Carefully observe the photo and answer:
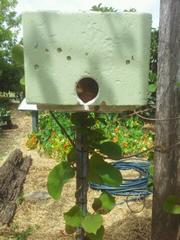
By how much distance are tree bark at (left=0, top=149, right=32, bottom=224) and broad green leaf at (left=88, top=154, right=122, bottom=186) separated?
1.53 meters

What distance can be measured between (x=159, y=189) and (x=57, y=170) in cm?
69

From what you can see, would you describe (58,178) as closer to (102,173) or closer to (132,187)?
(102,173)

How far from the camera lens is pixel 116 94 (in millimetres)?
1864

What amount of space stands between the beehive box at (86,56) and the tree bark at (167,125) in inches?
15.9

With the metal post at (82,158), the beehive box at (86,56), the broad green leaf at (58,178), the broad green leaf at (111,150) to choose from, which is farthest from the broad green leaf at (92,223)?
the beehive box at (86,56)

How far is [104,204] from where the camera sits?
226 centimetres

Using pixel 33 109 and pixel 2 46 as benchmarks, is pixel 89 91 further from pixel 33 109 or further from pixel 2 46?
pixel 2 46

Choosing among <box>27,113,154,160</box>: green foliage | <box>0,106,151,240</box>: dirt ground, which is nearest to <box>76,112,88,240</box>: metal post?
<box>0,106,151,240</box>: dirt ground

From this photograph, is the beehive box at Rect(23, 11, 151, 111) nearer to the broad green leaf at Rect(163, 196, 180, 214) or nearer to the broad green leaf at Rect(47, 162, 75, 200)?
the broad green leaf at Rect(47, 162, 75, 200)

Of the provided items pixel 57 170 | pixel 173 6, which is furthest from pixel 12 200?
pixel 173 6

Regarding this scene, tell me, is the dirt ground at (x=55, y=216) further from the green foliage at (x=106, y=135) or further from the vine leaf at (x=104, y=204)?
the green foliage at (x=106, y=135)

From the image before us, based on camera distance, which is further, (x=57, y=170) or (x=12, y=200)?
(x=12, y=200)

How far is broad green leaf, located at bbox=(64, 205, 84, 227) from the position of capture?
7.13ft

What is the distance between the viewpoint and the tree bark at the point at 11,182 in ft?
11.8
